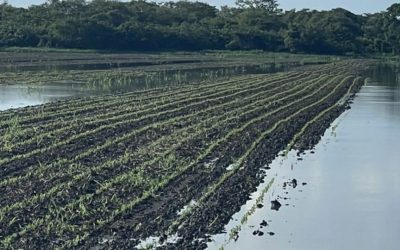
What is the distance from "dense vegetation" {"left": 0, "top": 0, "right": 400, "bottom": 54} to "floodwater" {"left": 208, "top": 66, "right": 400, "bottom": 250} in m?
45.1

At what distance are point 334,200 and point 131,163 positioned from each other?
10.2 feet

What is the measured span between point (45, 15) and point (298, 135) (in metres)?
52.1

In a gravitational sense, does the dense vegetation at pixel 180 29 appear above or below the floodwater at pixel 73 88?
above

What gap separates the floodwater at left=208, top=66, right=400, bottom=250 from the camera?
8.05m

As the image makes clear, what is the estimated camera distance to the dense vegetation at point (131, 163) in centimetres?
811

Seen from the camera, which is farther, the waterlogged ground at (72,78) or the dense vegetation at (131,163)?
the waterlogged ground at (72,78)

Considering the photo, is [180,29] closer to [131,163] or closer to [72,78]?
[72,78]

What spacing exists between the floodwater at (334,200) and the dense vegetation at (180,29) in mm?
45125

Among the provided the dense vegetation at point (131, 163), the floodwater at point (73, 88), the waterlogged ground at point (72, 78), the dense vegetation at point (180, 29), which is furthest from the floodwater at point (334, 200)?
the dense vegetation at point (180, 29)

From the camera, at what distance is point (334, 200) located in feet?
32.9

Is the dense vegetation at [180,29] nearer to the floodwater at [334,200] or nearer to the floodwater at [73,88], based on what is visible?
the floodwater at [73,88]

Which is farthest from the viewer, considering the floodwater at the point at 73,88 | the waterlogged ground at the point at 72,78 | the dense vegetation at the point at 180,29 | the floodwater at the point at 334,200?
the dense vegetation at the point at 180,29

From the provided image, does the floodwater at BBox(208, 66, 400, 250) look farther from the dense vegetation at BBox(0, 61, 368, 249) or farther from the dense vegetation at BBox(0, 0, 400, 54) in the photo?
the dense vegetation at BBox(0, 0, 400, 54)

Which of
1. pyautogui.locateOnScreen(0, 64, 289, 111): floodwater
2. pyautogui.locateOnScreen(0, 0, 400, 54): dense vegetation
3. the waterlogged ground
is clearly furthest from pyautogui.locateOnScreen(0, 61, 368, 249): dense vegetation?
pyautogui.locateOnScreen(0, 0, 400, 54): dense vegetation
